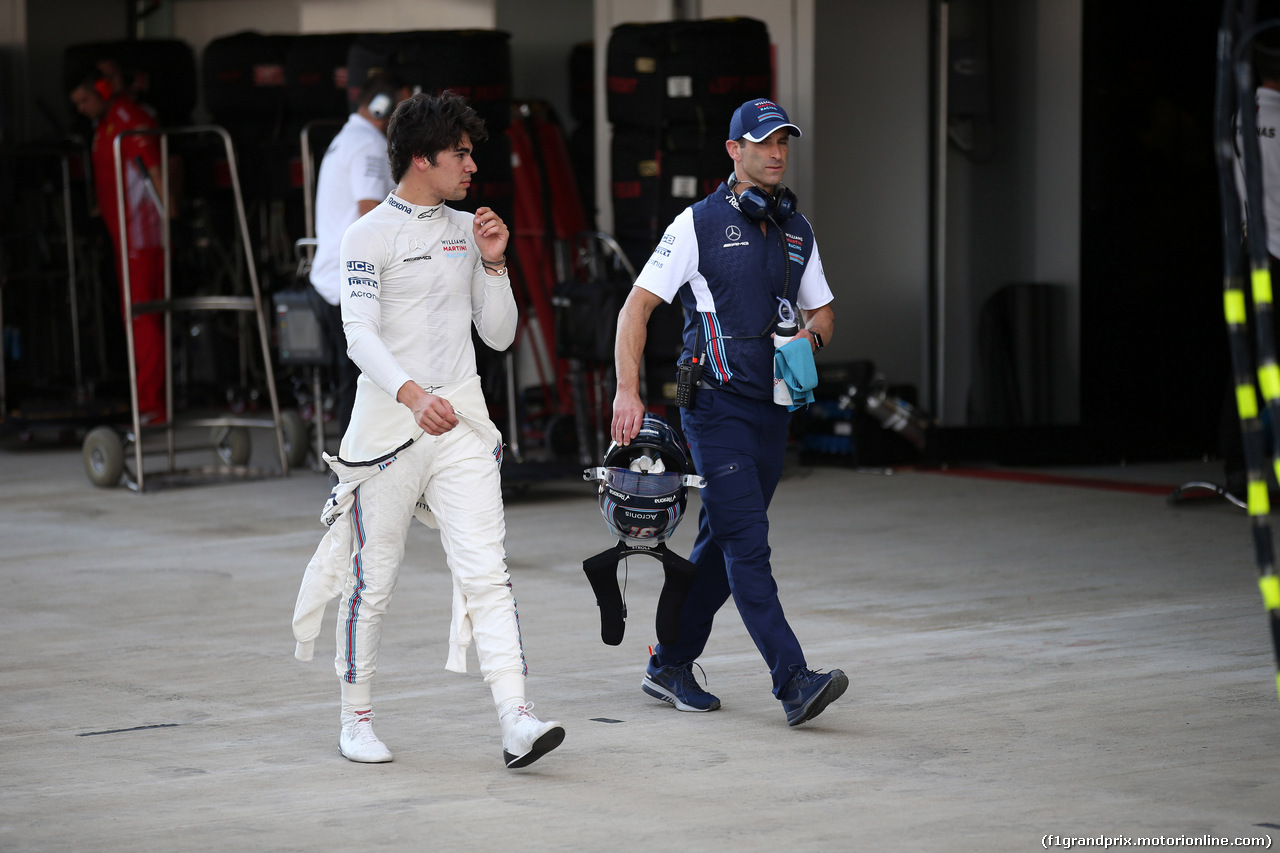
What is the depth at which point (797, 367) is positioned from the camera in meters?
5.18

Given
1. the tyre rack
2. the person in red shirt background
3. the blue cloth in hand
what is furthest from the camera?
the person in red shirt background

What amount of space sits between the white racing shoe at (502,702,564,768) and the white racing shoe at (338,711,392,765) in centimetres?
36

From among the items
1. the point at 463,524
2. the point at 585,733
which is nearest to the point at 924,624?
the point at 585,733

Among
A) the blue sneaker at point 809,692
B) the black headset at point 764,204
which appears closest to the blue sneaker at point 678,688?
the blue sneaker at point 809,692

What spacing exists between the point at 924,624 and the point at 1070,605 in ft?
2.38

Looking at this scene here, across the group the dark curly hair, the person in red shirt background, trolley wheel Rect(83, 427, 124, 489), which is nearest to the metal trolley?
trolley wheel Rect(83, 427, 124, 489)

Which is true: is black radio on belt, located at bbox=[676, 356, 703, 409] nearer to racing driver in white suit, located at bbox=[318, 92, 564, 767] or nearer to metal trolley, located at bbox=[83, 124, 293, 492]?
racing driver in white suit, located at bbox=[318, 92, 564, 767]

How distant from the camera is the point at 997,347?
12.4 meters

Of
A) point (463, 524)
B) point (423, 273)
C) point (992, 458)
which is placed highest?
point (423, 273)

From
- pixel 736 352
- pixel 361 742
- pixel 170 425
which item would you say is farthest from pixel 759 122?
pixel 170 425

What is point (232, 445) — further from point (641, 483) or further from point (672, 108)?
point (641, 483)

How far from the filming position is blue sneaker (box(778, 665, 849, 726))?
503 cm

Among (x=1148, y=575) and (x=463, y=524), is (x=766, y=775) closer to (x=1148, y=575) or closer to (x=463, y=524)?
(x=463, y=524)

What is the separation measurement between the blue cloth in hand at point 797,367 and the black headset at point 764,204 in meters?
0.42
